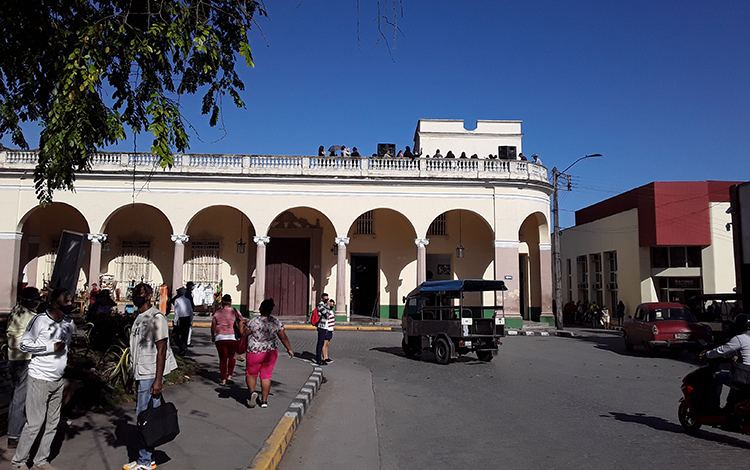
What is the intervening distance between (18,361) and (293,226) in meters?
18.7

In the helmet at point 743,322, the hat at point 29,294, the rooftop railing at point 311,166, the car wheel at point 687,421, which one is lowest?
the car wheel at point 687,421

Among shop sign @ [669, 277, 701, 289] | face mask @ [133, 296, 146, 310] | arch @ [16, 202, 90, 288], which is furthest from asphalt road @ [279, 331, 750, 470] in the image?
arch @ [16, 202, 90, 288]

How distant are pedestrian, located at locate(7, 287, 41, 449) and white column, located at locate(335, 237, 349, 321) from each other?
53.5 feet

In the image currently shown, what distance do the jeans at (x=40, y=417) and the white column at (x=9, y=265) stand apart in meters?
19.5

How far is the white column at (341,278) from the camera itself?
2192 centimetres

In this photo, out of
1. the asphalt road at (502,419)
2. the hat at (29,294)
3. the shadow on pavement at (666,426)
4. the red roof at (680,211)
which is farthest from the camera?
the red roof at (680,211)

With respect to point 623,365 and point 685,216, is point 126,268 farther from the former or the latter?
point 685,216

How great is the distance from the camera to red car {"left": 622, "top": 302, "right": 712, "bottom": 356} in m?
13.8

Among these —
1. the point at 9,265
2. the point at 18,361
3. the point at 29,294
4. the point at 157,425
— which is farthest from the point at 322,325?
the point at 9,265

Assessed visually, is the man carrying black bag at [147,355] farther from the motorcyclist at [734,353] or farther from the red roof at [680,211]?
the red roof at [680,211]

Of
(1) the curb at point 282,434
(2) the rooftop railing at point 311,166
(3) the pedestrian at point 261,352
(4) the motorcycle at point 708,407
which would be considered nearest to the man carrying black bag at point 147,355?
(1) the curb at point 282,434

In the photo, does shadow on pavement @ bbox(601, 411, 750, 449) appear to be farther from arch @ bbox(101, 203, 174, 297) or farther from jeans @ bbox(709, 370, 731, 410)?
arch @ bbox(101, 203, 174, 297)

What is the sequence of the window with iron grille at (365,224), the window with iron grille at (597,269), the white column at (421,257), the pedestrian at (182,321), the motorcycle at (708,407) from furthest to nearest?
the window with iron grille at (597,269) < the window with iron grille at (365,224) < the white column at (421,257) < the pedestrian at (182,321) < the motorcycle at (708,407)

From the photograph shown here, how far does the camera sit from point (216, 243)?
77.4 ft
